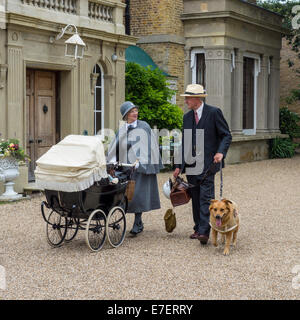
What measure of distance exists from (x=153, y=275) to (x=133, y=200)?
2167 millimetres

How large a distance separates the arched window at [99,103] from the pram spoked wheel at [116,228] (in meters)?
7.19

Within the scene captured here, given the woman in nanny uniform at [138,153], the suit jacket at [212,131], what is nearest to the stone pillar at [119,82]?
the woman in nanny uniform at [138,153]

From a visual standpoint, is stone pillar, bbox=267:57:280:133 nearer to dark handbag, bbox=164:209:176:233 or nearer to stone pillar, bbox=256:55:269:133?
stone pillar, bbox=256:55:269:133

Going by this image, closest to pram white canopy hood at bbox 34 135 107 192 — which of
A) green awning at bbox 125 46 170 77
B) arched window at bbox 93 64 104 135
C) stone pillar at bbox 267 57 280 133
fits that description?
arched window at bbox 93 64 104 135

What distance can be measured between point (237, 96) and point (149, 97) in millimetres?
5035

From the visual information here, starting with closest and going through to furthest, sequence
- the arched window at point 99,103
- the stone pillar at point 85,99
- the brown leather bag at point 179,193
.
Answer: the brown leather bag at point 179,193
the stone pillar at point 85,99
the arched window at point 99,103

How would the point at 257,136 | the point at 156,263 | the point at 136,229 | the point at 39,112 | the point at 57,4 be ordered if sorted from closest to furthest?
the point at 156,263 < the point at 136,229 < the point at 57,4 < the point at 39,112 < the point at 257,136

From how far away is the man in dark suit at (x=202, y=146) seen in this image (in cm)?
815

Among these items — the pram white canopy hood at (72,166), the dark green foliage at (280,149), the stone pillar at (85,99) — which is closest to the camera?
the pram white canopy hood at (72,166)

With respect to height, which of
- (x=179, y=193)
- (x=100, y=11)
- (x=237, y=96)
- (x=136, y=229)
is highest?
(x=100, y=11)

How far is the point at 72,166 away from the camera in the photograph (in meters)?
7.34

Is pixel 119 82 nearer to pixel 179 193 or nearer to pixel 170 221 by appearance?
pixel 170 221

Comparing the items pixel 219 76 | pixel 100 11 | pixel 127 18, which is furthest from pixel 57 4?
pixel 219 76

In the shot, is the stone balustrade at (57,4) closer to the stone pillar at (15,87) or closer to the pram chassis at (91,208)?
the stone pillar at (15,87)
